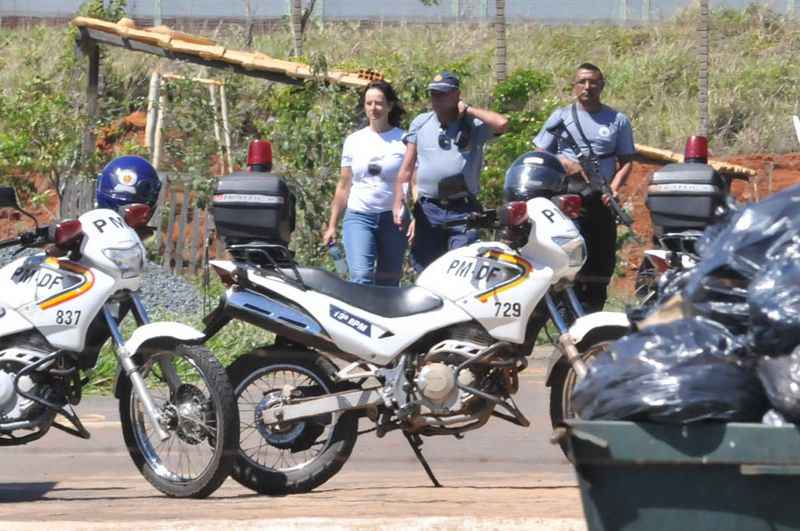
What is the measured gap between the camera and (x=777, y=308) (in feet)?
11.8

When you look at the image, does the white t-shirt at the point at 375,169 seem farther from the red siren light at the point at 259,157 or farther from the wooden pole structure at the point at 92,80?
the wooden pole structure at the point at 92,80

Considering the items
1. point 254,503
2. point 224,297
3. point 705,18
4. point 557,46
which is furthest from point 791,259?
point 557,46

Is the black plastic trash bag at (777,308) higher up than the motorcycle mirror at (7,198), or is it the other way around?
the black plastic trash bag at (777,308)

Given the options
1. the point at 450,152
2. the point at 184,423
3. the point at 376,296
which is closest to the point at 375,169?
the point at 450,152

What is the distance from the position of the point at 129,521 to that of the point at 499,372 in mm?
1876

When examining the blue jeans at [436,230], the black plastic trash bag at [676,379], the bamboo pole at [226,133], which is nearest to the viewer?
the black plastic trash bag at [676,379]

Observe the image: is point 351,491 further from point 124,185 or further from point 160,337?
point 124,185

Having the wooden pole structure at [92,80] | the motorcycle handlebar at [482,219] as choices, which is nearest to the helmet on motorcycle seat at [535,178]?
the motorcycle handlebar at [482,219]

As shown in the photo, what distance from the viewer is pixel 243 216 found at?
739 cm

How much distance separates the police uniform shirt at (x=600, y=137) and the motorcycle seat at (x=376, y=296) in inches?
111

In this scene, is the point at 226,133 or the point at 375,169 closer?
the point at 375,169

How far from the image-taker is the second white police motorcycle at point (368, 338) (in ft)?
23.5

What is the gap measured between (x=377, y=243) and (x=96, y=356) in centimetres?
288

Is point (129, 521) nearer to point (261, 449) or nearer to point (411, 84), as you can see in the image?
point (261, 449)
